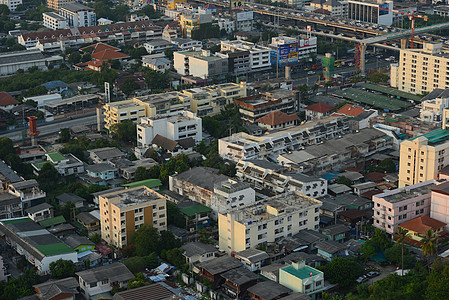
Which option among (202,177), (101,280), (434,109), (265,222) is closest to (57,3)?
(434,109)

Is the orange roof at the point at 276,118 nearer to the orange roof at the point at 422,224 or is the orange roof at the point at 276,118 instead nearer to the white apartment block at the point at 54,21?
the orange roof at the point at 422,224

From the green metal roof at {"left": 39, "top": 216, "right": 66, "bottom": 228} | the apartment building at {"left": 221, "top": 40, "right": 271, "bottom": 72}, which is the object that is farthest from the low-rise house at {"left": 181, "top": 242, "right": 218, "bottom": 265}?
the apartment building at {"left": 221, "top": 40, "right": 271, "bottom": 72}

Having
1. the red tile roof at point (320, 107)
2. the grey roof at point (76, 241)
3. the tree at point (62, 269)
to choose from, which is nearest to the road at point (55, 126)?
the red tile roof at point (320, 107)

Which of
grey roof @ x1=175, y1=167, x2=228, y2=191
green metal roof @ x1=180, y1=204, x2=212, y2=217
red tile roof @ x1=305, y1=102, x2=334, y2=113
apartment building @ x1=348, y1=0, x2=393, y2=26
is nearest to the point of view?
green metal roof @ x1=180, y1=204, x2=212, y2=217

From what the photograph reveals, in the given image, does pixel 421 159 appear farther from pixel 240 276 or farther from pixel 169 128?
pixel 169 128

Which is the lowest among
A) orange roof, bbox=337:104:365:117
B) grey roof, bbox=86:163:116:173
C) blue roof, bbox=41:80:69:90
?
grey roof, bbox=86:163:116:173

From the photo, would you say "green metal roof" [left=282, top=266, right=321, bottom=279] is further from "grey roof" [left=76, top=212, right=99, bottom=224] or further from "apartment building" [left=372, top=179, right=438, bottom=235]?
"grey roof" [left=76, top=212, right=99, bottom=224]
